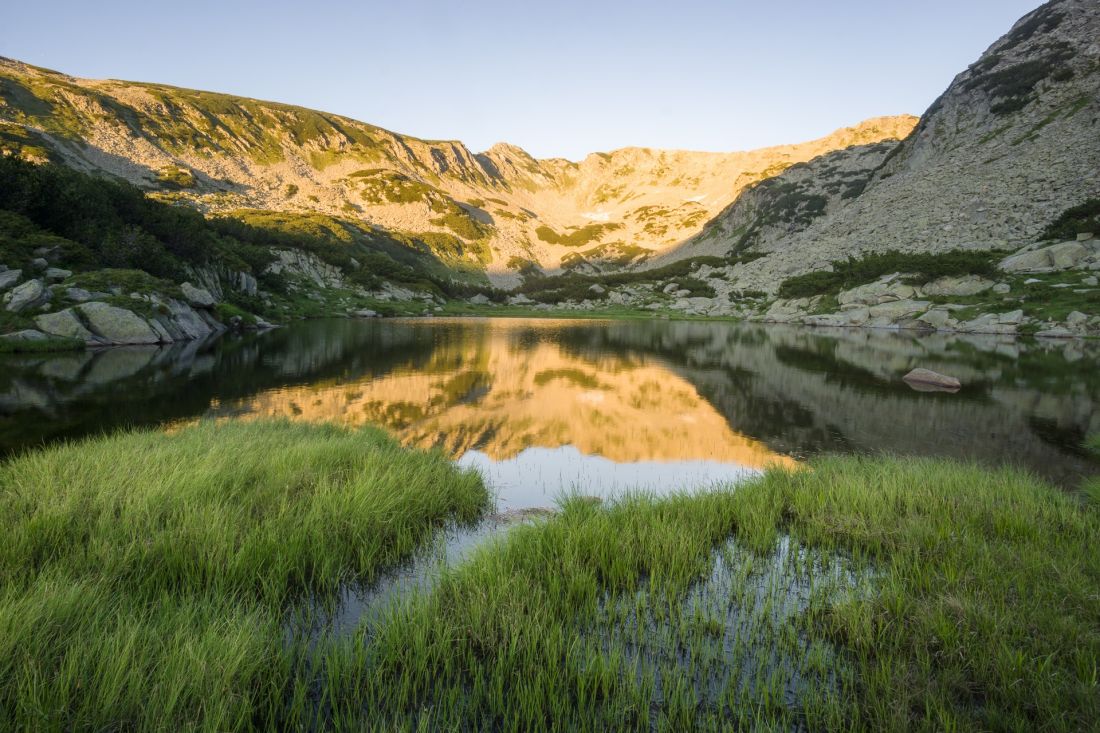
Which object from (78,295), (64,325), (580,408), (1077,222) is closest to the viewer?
(580,408)

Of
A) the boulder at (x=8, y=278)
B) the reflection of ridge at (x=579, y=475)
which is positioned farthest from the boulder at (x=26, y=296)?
the reflection of ridge at (x=579, y=475)

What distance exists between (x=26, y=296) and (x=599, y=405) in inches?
1423

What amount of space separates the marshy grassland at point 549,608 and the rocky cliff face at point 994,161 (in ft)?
295

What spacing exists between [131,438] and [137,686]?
10.8 metres

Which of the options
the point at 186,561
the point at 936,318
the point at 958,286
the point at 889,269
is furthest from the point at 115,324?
the point at 889,269

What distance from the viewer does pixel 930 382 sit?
2472 centimetres

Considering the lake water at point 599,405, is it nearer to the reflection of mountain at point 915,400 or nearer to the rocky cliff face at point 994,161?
the reflection of mountain at point 915,400

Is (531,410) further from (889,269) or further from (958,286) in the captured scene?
(889,269)

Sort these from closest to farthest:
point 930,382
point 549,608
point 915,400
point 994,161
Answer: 1. point 549,608
2. point 915,400
3. point 930,382
4. point 994,161

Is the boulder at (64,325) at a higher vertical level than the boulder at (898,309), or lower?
higher

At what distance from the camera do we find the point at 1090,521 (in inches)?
299

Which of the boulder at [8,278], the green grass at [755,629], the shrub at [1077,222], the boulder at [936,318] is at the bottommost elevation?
the boulder at [936,318]

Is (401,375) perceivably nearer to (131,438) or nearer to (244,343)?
(131,438)

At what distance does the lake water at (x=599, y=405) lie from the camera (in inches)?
551
